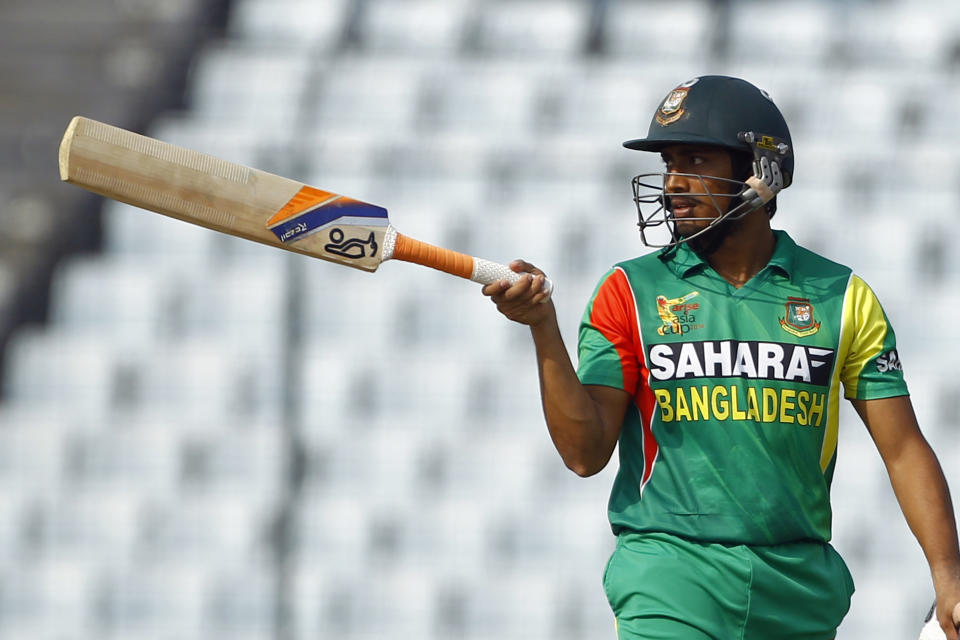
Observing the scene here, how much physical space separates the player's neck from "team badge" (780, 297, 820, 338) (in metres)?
0.11

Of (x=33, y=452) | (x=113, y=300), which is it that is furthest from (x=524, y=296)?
(x=113, y=300)

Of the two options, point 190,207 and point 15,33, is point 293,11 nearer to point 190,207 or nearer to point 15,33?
point 15,33

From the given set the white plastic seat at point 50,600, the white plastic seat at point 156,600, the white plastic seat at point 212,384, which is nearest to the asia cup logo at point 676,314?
the white plastic seat at point 212,384

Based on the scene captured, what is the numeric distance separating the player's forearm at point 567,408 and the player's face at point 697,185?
0.35 meters

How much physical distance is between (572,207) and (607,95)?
1.00 m

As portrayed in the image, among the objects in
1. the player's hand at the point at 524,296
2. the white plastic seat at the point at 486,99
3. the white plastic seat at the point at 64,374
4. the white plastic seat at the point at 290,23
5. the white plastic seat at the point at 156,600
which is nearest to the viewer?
the player's hand at the point at 524,296

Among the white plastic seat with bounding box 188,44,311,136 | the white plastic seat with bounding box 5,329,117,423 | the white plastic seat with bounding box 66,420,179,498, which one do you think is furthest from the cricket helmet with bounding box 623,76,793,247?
the white plastic seat with bounding box 188,44,311,136

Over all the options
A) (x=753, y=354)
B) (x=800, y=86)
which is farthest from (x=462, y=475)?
(x=753, y=354)

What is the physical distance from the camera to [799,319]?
2.42 metres

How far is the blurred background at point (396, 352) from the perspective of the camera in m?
5.00

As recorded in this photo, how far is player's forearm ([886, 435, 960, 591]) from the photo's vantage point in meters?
2.36

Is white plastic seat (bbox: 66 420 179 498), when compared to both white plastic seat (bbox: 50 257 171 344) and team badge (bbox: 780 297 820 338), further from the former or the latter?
team badge (bbox: 780 297 820 338)

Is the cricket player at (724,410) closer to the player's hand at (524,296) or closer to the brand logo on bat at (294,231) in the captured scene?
the player's hand at (524,296)

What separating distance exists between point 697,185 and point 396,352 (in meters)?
3.04
